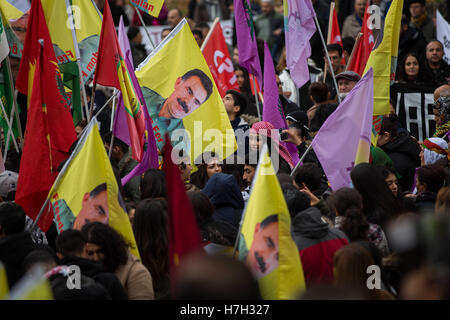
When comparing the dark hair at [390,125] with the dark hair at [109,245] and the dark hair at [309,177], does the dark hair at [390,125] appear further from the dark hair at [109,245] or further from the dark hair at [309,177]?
the dark hair at [109,245]

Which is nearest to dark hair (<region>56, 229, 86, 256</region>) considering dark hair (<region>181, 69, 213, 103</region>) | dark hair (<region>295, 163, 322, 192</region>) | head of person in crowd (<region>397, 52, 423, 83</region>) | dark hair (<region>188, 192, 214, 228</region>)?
dark hair (<region>188, 192, 214, 228</region>)

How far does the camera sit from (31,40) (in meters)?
7.61

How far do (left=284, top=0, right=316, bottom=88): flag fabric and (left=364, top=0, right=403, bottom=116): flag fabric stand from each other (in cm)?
163

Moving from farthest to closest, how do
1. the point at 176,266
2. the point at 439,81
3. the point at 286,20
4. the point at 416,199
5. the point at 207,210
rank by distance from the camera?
the point at 439,81, the point at 286,20, the point at 416,199, the point at 207,210, the point at 176,266

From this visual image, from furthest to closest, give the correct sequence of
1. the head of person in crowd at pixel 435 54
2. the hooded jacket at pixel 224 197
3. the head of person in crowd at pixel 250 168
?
the head of person in crowd at pixel 435 54, the head of person in crowd at pixel 250 168, the hooded jacket at pixel 224 197

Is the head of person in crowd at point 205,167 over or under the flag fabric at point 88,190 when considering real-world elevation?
under

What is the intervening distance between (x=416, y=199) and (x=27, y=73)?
3.96m

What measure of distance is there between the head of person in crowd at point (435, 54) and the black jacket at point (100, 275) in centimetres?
757

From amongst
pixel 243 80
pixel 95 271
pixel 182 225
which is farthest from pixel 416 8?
pixel 182 225

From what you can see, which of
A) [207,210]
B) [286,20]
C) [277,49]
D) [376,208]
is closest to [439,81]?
[286,20]

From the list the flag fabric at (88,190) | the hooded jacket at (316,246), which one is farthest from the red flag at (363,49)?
the flag fabric at (88,190)

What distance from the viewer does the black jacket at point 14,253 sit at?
4988 millimetres
